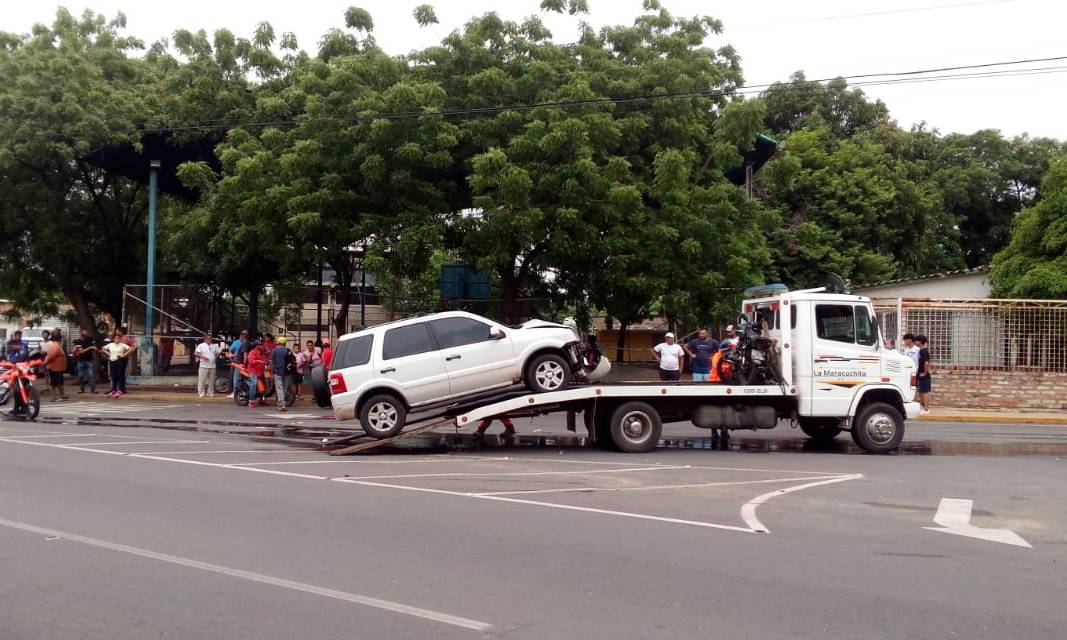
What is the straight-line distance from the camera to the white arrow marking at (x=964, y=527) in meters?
7.90

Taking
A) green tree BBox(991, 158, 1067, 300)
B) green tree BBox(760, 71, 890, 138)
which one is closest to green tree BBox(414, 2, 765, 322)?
green tree BBox(991, 158, 1067, 300)

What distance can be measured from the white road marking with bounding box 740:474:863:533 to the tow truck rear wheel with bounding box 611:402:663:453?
3068 millimetres

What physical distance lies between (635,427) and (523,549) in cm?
660

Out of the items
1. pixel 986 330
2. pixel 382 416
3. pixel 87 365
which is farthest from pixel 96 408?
pixel 986 330

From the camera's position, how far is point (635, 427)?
1369cm

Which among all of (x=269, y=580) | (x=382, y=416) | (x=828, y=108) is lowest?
(x=269, y=580)

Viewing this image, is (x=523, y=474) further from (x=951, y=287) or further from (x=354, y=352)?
(x=951, y=287)

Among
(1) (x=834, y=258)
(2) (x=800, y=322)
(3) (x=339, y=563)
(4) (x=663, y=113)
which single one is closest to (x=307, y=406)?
(4) (x=663, y=113)

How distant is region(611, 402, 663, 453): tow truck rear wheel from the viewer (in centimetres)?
1356

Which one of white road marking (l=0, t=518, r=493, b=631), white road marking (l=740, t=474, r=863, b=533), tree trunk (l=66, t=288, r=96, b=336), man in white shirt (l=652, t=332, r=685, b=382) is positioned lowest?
white road marking (l=0, t=518, r=493, b=631)

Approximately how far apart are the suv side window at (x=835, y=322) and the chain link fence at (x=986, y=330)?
29.2 feet

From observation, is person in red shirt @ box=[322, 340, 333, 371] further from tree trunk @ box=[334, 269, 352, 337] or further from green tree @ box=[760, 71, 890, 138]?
green tree @ box=[760, 71, 890, 138]

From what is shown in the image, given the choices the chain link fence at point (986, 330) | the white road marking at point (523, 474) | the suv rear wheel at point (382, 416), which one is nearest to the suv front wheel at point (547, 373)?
the suv rear wheel at point (382, 416)

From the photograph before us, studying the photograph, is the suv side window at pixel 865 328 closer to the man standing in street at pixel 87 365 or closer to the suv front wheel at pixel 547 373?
the suv front wheel at pixel 547 373
